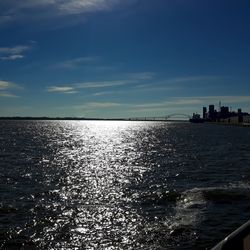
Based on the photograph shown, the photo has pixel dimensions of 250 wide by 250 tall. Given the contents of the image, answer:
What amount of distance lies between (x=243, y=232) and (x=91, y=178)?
25483 millimetres

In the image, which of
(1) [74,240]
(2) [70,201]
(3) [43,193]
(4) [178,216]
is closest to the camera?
(1) [74,240]

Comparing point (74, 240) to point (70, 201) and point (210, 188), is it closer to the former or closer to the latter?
point (70, 201)

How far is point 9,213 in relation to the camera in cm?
2136

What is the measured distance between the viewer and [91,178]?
35.1 meters

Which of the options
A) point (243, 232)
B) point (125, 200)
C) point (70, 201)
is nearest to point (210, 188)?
point (125, 200)

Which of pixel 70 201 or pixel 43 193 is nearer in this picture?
pixel 70 201

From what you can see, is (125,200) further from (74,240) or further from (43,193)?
(74,240)

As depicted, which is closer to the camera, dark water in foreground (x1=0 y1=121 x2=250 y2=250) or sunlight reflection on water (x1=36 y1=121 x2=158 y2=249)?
dark water in foreground (x1=0 y1=121 x2=250 y2=250)

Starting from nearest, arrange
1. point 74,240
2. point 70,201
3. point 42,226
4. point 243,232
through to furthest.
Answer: point 243,232 < point 74,240 < point 42,226 < point 70,201

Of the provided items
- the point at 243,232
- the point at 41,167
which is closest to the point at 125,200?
the point at 243,232

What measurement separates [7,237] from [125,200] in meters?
9.30

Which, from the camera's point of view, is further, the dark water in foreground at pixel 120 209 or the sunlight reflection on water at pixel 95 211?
the sunlight reflection on water at pixel 95 211

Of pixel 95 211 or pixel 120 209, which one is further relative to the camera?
pixel 120 209

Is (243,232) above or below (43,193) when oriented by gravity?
above
